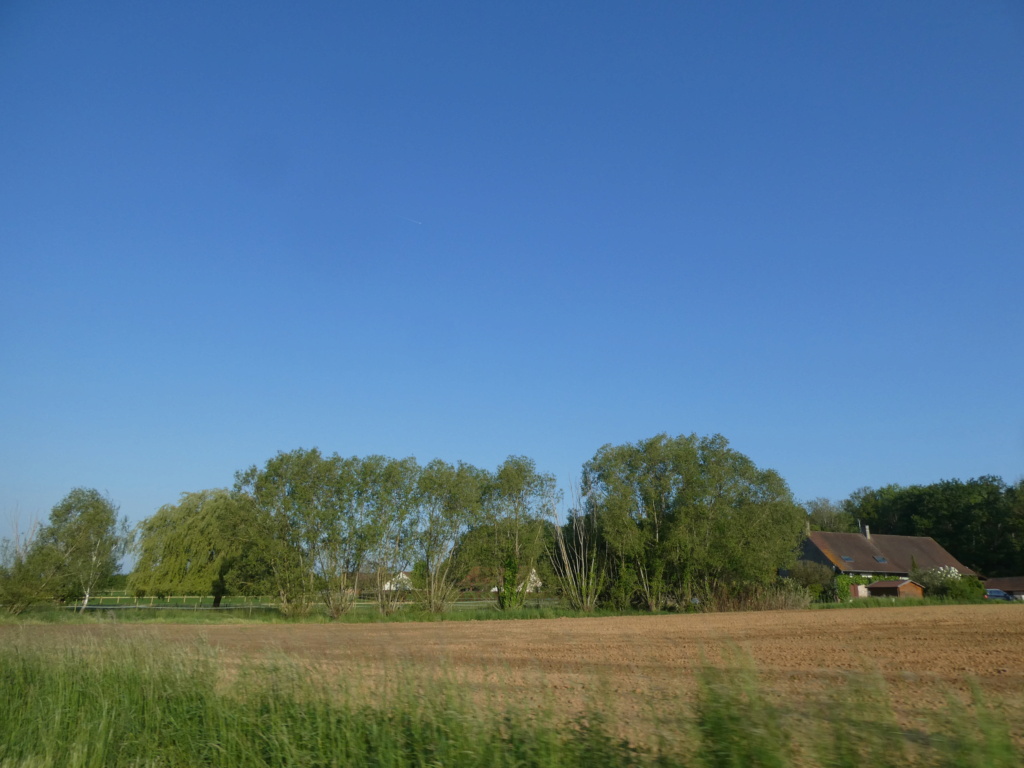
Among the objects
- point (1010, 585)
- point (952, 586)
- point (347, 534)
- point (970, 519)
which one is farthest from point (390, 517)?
point (970, 519)

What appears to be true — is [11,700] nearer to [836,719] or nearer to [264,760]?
[264,760]

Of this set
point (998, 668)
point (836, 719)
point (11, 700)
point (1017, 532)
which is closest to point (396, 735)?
point (836, 719)

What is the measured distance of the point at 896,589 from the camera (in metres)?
55.6

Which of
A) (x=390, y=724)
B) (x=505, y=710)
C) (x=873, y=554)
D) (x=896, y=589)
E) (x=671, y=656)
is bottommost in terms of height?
(x=896, y=589)

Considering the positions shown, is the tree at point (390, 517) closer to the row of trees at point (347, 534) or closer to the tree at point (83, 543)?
the row of trees at point (347, 534)

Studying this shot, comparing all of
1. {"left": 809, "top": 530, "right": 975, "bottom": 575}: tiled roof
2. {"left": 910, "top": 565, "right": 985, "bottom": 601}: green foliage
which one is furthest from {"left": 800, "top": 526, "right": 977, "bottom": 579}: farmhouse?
{"left": 910, "top": 565, "right": 985, "bottom": 601}: green foliage

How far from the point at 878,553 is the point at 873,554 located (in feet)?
3.10

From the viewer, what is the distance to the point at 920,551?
70312mm

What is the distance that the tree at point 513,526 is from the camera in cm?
4288

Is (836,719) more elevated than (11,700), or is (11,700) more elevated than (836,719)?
(836,719)

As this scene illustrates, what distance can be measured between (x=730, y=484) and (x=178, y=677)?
39.2 metres

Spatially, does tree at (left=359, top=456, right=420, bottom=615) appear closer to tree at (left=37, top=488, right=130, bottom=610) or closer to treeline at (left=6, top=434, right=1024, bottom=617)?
treeline at (left=6, top=434, right=1024, bottom=617)

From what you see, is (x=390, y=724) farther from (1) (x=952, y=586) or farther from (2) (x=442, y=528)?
(1) (x=952, y=586)

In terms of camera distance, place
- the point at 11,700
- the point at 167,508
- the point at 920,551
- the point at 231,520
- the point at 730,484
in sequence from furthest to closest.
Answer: the point at 920,551, the point at 167,508, the point at 730,484, the point at 231,520, the point at 11,700
